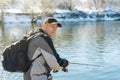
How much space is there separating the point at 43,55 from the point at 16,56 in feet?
1.11

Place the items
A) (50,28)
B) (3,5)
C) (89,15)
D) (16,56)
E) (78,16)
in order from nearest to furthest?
(16,56)
(50,28)
(3,5)
(78,16)
(89,15)

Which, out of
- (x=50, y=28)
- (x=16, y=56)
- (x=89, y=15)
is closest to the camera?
(x=16, y=56)

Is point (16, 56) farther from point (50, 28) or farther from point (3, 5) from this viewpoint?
point (3, 5)

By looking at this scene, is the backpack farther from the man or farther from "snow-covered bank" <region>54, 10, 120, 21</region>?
"snow-covered bank" <region>54, 10, 120, 21</region>

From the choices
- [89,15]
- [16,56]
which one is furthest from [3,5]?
[16,56]

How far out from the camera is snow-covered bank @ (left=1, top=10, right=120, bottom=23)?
52.8 meters

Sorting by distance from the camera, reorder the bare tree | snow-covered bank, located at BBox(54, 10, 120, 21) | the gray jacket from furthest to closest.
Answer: snow-covered bank, located at BBox(54, 10, 120, 21) → the bare tree → the gray jacket

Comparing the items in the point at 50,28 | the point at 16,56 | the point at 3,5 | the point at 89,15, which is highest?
the point at 50,28

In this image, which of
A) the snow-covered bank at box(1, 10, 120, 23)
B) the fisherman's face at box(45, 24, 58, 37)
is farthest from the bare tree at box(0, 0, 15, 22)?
the fisherman's face at box(45, 24, 58, 37)

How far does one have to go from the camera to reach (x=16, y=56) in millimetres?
4527

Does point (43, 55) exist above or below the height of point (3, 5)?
above

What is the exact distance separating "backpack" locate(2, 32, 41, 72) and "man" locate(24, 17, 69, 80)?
63 millimetres

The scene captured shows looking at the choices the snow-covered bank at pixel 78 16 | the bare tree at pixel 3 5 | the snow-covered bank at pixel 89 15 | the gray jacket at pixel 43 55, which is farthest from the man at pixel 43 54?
the snow-covered bank at pixel 89 15

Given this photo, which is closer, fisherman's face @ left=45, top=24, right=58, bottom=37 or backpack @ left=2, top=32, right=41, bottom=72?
backpack @ left=2, top=32, right=41, bottom=72
